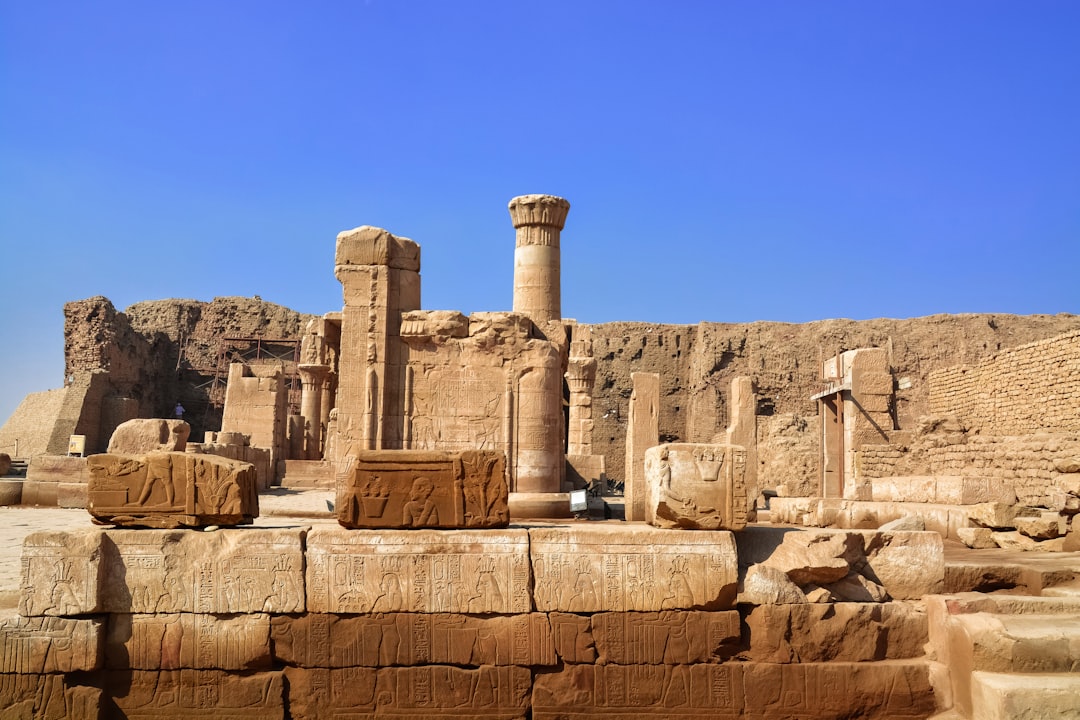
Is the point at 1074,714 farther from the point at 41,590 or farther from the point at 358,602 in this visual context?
the point at 41,590

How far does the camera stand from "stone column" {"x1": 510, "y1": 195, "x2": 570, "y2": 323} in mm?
19562

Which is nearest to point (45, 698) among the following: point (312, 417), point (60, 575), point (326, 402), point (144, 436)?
point (60, 575)

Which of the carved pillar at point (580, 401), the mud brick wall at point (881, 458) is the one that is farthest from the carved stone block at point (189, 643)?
the carved pillar at point (580, 401)

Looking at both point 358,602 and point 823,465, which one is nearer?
point 358,602

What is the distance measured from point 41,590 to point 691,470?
4.36 meters

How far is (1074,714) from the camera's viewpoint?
4.91 m

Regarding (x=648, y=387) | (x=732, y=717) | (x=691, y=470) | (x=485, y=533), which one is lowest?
(x=732, y=717)

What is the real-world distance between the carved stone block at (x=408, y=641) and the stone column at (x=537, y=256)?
46.0ft

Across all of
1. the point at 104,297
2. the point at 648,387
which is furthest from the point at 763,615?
the point at 104,297

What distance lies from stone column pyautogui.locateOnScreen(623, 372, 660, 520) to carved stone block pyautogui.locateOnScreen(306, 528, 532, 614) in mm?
6150

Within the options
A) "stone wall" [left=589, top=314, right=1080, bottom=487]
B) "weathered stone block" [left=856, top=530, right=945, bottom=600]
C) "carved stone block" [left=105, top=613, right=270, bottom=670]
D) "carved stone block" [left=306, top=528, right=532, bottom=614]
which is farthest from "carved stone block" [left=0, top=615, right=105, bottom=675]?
"stone wall" [left=589, top=314, right=1080, bottom=487]

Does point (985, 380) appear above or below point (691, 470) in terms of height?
above

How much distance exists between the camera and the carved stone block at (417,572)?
5.98m

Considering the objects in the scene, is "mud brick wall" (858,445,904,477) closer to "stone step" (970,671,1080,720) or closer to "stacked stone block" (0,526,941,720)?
"stacked stone block" (0,526,941,720)
